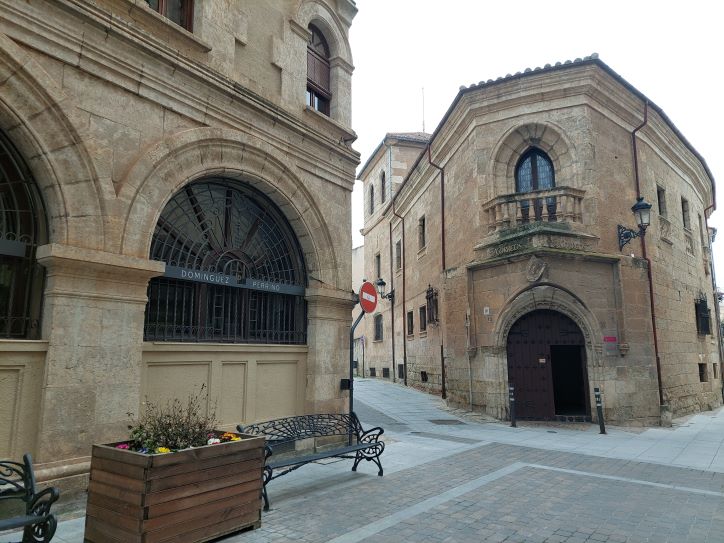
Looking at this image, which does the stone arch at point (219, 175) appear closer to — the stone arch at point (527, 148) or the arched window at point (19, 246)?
the arched window at point (19, 246)

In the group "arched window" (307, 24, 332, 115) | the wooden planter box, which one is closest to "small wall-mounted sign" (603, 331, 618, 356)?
"arched window" (307, 24, 332, 115)

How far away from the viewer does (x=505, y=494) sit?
6051 millimetres

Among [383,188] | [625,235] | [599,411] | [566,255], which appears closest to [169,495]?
[599,411]

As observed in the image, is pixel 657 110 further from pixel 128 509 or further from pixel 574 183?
pixel 128 509

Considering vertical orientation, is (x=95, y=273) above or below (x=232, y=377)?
above

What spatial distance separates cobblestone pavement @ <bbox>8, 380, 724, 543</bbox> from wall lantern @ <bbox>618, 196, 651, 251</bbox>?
4.97 m

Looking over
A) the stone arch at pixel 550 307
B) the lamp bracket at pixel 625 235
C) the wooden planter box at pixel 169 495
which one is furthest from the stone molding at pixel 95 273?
the lamp bracket at pixel 625 235

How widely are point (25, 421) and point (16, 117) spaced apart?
10.0ft

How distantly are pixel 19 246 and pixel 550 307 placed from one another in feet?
36.9

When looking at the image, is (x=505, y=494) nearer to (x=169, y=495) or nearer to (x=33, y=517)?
(x=169, y=495)

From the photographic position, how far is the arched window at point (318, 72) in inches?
374

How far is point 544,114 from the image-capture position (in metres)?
13.6

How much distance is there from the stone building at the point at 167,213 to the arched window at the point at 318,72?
37 millimetres

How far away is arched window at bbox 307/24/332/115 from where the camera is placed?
31.2ft
